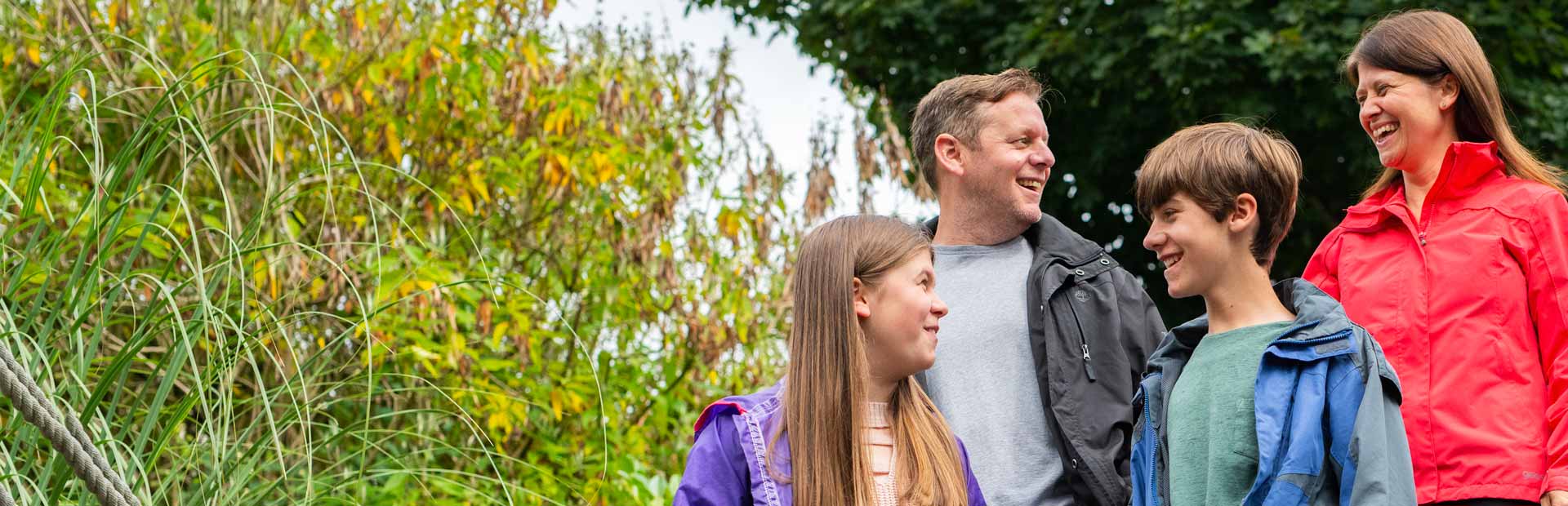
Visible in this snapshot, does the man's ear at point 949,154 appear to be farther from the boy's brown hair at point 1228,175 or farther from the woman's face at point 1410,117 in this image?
the woman's face at point 1410,117

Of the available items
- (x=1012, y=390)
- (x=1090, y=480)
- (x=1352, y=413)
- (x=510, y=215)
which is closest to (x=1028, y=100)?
(x=1012, y=390)

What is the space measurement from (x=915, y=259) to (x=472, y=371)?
248 cm

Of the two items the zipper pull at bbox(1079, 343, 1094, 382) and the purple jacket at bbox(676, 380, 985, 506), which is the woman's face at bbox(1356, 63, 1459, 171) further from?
the purple jacket at bbox(676, 380, 985, 506)

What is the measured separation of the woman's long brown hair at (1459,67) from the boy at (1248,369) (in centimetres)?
30

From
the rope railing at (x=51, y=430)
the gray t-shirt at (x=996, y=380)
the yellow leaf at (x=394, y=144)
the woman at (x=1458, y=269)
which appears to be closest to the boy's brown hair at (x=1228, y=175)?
the woman at (x=1458, y=269)

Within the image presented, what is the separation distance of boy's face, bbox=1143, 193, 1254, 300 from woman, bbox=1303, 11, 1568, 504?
0.37 metres

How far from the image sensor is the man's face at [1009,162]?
2922 mm

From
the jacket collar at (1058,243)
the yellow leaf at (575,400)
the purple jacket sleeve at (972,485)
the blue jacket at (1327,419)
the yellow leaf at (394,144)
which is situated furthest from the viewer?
the yellow leaf at (394,144)

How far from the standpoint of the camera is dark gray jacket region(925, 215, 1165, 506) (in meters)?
2.65

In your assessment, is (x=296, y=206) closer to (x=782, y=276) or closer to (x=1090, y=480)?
(x=782, y=276)

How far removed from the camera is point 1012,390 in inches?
109

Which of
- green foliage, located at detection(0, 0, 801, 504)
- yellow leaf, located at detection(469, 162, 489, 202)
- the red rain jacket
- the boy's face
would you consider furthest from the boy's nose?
yellow leaf, located at detection(469, 162, 489, 202)

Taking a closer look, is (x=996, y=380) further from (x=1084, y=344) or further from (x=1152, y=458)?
(x=1152, y=458)

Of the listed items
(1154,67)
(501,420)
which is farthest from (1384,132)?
(1154,67)
